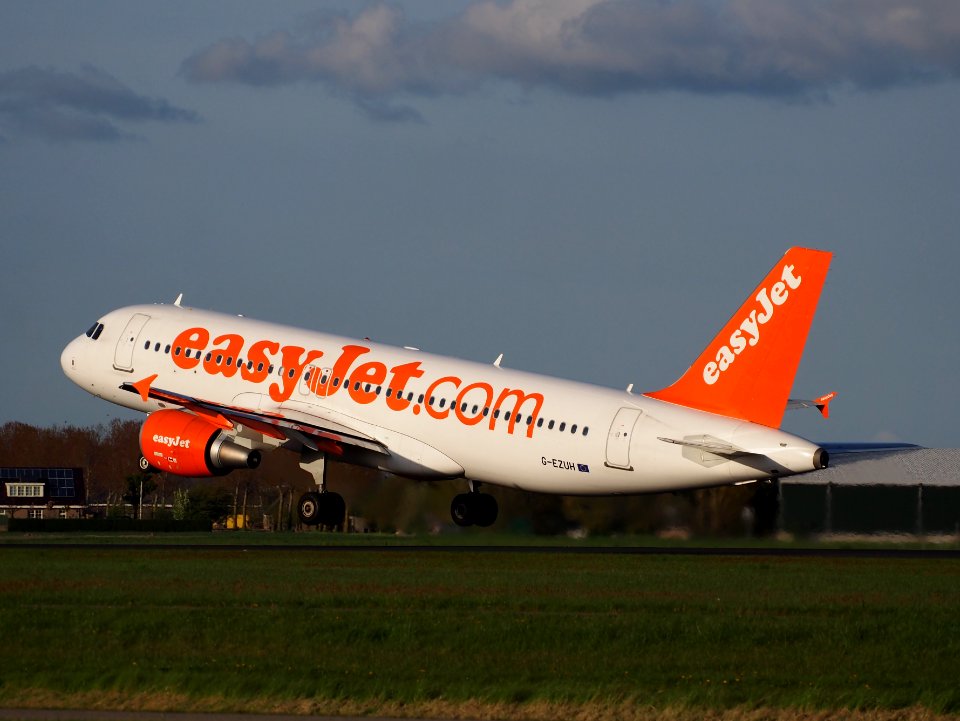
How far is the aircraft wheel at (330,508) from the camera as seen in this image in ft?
181

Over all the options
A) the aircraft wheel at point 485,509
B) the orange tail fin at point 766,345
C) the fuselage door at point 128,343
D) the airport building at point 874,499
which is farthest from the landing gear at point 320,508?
the airport building at point 874,499

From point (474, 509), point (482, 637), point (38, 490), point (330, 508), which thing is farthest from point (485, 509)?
point (38, 490)

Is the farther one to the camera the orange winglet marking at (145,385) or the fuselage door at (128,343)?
the fuselage door at (128,343)

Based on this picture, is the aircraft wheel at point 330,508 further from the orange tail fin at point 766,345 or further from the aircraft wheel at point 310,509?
the orange tail fin at point 766,345

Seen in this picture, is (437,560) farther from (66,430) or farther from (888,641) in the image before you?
(66,430)

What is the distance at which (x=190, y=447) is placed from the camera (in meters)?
53.7

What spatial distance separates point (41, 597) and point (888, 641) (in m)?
16.9

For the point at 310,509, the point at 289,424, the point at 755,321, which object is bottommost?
the point at 310,509

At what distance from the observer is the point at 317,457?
A: 5597 centimetres

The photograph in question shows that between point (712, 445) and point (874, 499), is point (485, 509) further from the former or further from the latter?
point (874, 499)

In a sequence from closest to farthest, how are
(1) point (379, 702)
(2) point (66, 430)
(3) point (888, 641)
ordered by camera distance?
(1) point (379, 702) < (3) point (888, 641) < (2) point (66, 430)

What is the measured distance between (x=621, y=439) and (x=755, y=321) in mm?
5091

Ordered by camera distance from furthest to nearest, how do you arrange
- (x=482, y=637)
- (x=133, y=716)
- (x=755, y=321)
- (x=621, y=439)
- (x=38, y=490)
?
1. (x=38, y=490)
2. (x=621, y=439)
3. (x=755, y=321)
4. (x=482, y=637)
5. (x=133, y=716)

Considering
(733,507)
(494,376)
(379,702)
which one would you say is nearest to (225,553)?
(494,376)
